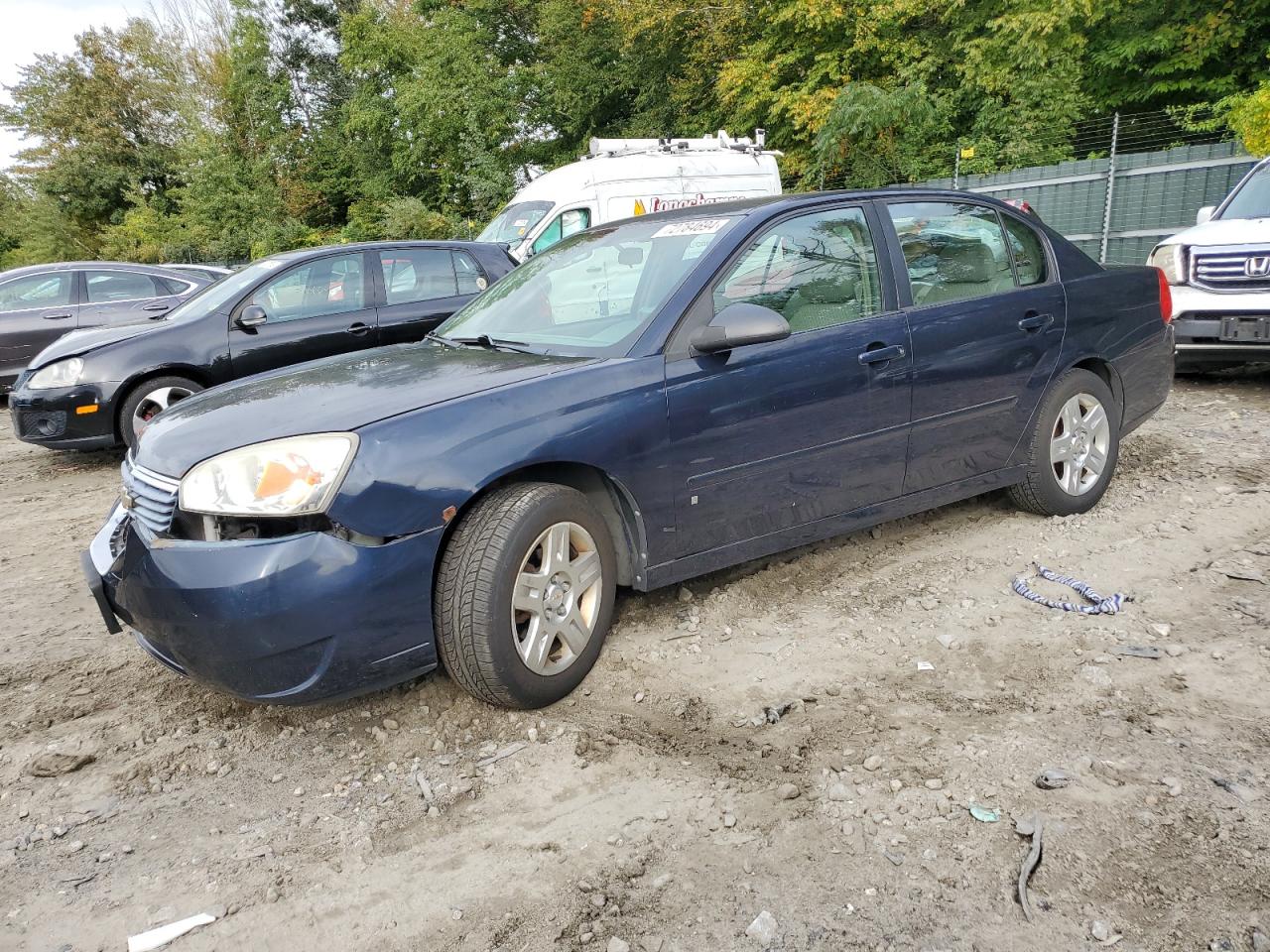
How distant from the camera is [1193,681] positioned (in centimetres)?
313

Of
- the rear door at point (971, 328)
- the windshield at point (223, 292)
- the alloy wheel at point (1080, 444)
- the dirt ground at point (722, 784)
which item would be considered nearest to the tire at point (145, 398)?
the windshield at point (223, 292)

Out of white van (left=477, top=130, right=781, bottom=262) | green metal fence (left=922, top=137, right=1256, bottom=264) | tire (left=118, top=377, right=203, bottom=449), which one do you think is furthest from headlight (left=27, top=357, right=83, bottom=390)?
green metal fence (left=922, top=137, right=1256, bottom=264)

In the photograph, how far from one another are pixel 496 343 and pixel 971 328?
6.91 feet

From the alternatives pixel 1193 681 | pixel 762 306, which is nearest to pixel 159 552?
pixel 762 306

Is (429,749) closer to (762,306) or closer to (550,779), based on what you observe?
(550,779)

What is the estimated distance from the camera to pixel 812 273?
3.83m

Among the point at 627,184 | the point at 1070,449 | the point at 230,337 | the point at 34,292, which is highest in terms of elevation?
the point at 627,184

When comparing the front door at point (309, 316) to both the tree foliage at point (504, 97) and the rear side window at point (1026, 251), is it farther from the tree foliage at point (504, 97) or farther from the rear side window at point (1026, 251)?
the tree foliage at point (504, 97)

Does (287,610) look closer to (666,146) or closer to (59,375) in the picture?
(59,375)

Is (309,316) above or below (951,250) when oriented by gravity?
below

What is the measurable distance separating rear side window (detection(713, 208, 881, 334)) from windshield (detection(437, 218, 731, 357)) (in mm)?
198

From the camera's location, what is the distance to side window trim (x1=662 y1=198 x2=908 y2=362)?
340cm

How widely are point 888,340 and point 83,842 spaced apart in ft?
10.9

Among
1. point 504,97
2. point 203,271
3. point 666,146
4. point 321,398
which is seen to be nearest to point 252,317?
point 321,398
